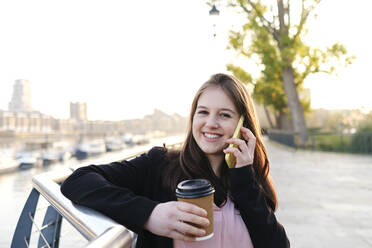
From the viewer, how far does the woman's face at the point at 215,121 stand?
167 centimetres

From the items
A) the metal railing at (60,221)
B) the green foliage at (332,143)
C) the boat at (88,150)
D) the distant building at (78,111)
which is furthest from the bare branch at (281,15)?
the distant building at (78,111)

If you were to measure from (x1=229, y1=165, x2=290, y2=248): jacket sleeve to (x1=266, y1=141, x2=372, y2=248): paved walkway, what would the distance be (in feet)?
8.32

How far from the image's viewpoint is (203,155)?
70.1 inches

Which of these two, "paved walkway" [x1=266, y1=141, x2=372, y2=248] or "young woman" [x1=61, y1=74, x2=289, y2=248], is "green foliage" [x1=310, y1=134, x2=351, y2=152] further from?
"young woman" [x1=61, y1=74, x2=289, y2=248]

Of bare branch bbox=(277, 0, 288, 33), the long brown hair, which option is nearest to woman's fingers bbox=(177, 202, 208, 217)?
the long brown hair

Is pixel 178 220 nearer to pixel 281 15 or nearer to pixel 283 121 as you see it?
pixel 281 15

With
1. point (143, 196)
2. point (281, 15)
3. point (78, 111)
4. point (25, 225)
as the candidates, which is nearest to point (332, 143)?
point (281, 15)

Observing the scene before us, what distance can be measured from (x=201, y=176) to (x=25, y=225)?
32.4 inches

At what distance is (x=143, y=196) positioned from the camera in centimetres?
145

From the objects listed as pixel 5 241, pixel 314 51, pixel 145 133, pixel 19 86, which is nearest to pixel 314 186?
pixel 5 241

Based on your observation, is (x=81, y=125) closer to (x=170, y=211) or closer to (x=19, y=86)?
(x=19, y=86)

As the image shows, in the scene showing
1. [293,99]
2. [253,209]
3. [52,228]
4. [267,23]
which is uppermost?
[267,23]

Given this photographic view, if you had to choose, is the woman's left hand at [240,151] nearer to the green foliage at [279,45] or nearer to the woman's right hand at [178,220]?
the woman's right hand at [178,220]

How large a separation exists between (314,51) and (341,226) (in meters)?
12.1
